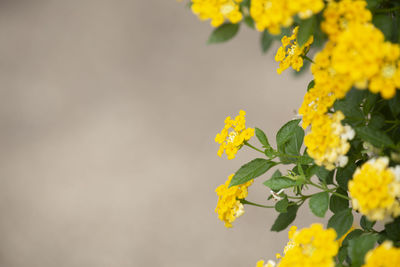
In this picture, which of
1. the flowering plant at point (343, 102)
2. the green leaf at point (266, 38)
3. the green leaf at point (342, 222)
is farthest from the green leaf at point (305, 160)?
the green leaf at point (266, 38)

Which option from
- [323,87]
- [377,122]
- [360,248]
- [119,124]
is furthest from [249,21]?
[119,124]

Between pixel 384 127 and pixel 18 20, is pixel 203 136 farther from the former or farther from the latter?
pixel 384 127

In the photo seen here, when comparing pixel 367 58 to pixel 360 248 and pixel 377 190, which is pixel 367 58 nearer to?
pixel 377 190

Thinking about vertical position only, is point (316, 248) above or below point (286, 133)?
below

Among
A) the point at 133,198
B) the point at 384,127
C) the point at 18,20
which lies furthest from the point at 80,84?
the point at 384,127

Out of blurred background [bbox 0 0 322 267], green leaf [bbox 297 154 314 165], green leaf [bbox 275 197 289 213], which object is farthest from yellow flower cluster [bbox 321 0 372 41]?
blurred background [bbox 0 0 322 267]

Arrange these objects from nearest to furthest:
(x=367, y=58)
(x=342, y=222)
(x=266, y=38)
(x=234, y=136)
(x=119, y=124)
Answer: (x=367, y=58)
(x=266, y=38)
(x=342, y=222)
(x=234, y=136)
(x=119, y=124)

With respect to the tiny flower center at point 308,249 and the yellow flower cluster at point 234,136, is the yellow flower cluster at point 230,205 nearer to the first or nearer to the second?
the yellow flower cluster at point 234,136
